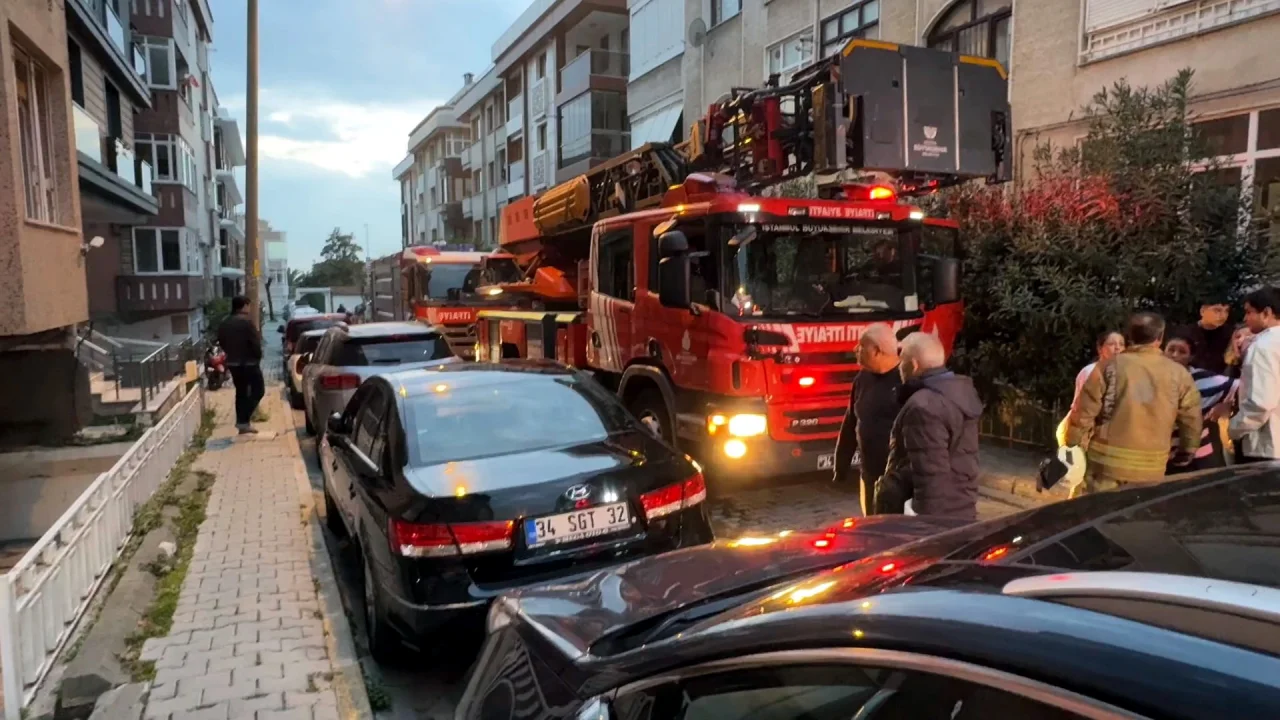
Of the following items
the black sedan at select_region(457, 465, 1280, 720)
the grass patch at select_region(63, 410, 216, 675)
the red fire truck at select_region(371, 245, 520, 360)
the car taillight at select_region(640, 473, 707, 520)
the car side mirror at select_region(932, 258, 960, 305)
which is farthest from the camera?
the red fire truck at select_region(371, 245, 520, 360)

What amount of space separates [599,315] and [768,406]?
2.62m

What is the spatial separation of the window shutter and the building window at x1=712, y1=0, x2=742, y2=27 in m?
8.96

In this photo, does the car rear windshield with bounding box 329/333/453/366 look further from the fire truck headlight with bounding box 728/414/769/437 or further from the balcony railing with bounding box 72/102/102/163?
the fire truck headlight with bounding box 728/414/769/437

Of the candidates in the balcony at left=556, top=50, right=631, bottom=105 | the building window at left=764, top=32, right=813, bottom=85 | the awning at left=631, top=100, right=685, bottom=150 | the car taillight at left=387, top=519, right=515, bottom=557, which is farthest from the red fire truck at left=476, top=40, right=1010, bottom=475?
the balcony at left=556, top=50, right=631, bottom=105

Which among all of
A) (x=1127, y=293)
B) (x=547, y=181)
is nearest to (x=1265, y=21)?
(x=1127, y=293)

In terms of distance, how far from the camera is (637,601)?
2445 millimetres

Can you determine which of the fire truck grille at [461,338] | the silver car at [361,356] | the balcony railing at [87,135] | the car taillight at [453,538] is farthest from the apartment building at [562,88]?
the car taillight at [453,538]

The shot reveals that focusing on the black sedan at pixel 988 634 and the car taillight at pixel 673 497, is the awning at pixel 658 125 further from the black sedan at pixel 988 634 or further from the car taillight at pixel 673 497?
the black sedan at pixel 988 634

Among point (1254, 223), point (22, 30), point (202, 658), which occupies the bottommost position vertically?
point (202, 658)

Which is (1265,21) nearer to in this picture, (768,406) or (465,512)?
(768,406)

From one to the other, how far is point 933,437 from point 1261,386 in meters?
2.13

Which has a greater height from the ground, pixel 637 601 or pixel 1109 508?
pixel 1109 508

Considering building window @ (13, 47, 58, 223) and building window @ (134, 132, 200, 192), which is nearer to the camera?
building window @ (13, 47, 58, 223)

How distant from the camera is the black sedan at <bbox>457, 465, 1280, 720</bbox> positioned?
1.06 metres
